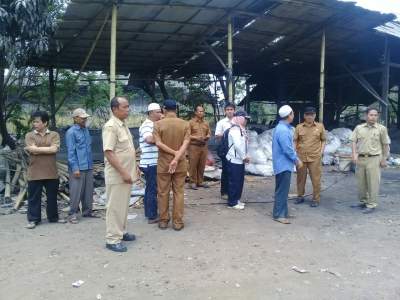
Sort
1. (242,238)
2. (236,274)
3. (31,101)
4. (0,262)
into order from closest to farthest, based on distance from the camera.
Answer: (236,274), (0,262), (242,238), (31,101)

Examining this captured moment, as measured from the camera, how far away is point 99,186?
755 centimetres

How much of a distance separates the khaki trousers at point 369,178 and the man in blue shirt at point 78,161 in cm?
415

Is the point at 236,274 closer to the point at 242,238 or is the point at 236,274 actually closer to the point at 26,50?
the point at 242,238

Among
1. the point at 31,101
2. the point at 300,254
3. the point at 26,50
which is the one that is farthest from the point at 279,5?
the point at 31,101

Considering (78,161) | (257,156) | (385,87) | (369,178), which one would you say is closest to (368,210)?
(369,178)

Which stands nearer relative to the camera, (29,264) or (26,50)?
(29,264)

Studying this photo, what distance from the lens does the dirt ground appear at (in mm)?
3529

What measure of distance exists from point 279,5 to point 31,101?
8.21 meters

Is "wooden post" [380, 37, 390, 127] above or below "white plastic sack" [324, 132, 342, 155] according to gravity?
above

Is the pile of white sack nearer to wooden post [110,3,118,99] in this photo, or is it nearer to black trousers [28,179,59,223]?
wooden post [110,3,118,99]

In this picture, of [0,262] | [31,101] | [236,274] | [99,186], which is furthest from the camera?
[31,101]

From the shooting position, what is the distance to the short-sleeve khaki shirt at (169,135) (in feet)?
16.5

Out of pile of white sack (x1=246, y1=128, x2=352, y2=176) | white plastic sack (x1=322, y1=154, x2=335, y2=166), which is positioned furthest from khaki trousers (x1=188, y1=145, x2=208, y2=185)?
white plastic sack (x1=322, y1=154, x2=335, y2=166)

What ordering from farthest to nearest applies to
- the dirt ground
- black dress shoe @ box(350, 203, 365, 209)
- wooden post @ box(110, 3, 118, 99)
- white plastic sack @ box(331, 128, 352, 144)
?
white plastic sack @ box(331, 128, 352, 144), wooden post @ box(110, 3, 118, 99), black dress shoe @ box(350, 203, 365, 209), the dirt ground
